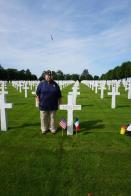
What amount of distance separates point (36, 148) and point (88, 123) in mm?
3666

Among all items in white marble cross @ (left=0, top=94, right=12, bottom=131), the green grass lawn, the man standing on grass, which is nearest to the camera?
the green grass lawn

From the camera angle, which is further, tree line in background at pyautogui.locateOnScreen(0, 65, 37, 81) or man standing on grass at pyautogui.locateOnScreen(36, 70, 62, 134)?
tree line in background at pyautogui.locateOnScreen(0, 65, 37, 81)

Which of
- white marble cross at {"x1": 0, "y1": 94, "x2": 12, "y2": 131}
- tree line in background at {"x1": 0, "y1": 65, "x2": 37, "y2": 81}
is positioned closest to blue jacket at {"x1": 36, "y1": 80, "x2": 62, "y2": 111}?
white marble cross at {"x1": 0, "y1": 94, "x2": 12, "y2": 131}

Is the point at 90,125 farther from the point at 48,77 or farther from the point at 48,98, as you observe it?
the point at 48,77

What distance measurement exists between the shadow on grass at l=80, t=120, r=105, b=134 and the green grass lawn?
0.06 metres

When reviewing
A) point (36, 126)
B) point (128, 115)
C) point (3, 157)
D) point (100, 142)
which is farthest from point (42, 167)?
point (128, 115)

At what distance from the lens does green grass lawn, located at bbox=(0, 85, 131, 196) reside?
479cm

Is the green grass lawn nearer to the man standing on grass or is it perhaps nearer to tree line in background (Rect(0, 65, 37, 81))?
the man standing on grass

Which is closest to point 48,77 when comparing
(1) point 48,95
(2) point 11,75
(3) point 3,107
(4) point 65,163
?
(1) point 48,95

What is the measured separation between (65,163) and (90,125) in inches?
162

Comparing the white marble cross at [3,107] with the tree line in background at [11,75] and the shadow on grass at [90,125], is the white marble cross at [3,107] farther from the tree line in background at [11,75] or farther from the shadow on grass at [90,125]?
the tree line in background at [11,75]

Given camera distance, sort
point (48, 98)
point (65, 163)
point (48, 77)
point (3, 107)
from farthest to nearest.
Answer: point (3, 107) → point (48, 98) → point (48, 77) → point (65, 163)

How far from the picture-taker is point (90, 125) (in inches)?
Answer: 390

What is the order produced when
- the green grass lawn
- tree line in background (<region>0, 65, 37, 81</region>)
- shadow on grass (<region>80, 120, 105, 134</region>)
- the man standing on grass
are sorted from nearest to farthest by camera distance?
the green grass lawn < the man standing on grass < shadow on grass (<region>80, 120, 105, 134</region>) < tree line in background (<region>0, 65, 37, 81</region>)
